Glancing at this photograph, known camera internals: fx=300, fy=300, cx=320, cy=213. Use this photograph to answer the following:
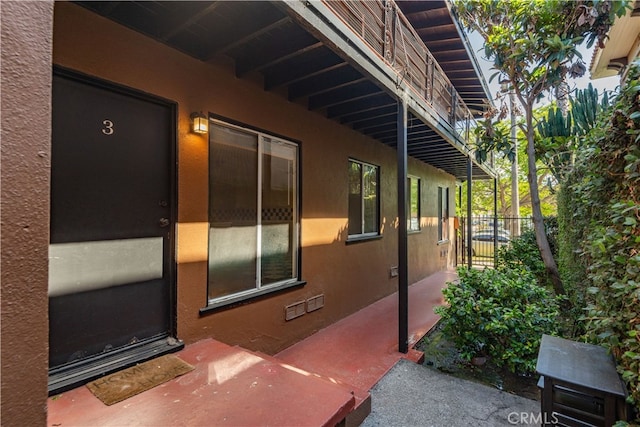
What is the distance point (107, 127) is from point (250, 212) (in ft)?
Result: 5.17

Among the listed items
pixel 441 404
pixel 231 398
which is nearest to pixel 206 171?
pixel 231 398

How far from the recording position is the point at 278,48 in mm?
2967

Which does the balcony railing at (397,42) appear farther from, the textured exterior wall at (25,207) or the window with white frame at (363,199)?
the textured exterior wall at (25,207)

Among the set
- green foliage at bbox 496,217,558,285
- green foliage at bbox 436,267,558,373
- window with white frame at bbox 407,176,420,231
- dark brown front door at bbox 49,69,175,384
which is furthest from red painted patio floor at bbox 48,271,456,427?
window with white frame at bbox 407,176,420,231

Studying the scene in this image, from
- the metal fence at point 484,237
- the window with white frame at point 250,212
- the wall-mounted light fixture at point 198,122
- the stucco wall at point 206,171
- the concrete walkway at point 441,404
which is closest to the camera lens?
the stucco wall at point 206,171

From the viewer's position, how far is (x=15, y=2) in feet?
2.72

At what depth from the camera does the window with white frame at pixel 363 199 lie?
5578 millimetres

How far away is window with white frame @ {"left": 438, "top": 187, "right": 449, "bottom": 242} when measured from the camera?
33.0 ft

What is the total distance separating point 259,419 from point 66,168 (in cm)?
217

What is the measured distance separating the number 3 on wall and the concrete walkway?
3165 mm

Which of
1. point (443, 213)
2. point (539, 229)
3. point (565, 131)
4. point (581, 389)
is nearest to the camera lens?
point (581, 389)

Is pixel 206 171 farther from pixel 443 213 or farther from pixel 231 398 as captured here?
pixel 443 213

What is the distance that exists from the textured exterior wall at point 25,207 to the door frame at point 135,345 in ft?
5.28

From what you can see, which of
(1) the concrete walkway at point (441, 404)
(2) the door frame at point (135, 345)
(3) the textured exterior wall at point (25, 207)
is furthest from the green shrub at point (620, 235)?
(2) the door frame at point (135, 345)
